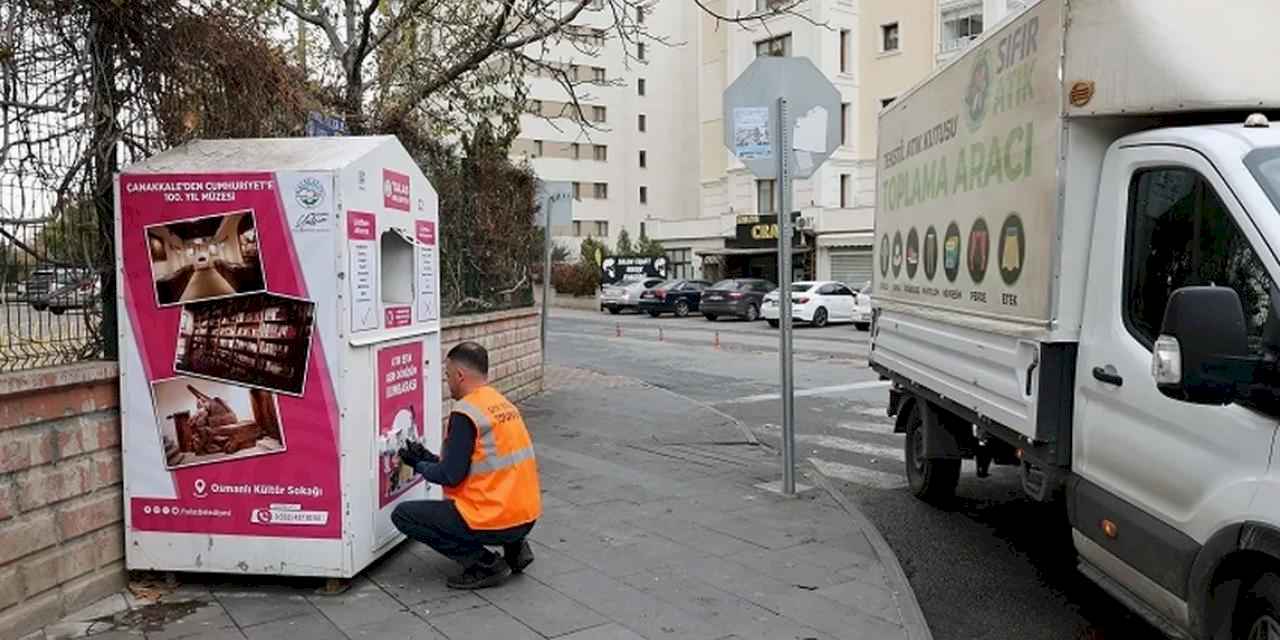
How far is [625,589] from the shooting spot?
5316mm

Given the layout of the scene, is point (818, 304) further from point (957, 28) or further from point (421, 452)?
point (421, 452)

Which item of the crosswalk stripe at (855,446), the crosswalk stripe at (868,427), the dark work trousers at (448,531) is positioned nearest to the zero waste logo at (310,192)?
the dark work trousers at (448,531)

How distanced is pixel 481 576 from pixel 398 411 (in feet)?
3.36

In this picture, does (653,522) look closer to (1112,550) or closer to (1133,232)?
(1112,550)

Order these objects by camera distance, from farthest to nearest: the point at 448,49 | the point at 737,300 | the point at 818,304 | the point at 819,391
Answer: the point at 737,300
the point at 818,304
the point at 819,391
the point at 448,49

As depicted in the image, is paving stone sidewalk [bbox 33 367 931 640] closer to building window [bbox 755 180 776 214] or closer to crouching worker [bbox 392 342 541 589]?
crouching worker [bbox 392 342 541 589]

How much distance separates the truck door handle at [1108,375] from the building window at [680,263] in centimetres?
4526

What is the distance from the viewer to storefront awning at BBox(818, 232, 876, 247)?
41094mm

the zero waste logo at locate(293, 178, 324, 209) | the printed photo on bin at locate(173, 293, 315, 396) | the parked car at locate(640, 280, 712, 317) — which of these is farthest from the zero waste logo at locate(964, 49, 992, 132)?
the parked car at locate(640, 280, 712, 317)

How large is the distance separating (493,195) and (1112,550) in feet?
30.9

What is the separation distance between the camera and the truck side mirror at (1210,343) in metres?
3.17

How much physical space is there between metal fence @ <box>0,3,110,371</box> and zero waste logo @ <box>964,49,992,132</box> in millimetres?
4754

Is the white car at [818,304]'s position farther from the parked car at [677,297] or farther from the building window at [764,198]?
the building window at [764,198]

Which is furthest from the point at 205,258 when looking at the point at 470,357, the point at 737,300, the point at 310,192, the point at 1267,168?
the point at 737,300
